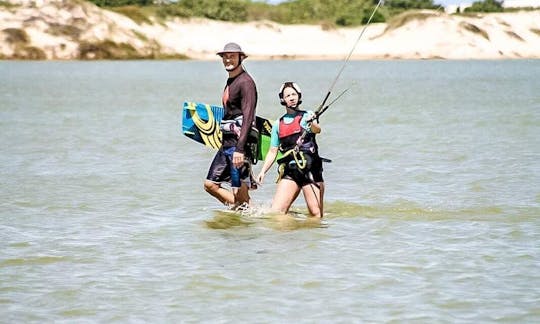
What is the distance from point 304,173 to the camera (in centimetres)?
1223

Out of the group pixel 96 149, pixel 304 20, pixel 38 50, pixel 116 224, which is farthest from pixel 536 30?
pixel 116 224

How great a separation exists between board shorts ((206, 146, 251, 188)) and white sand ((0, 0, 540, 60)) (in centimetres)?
8964

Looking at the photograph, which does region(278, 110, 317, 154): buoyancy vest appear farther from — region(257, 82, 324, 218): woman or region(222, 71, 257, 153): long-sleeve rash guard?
region(222, 71, 257, 153): long-sleeve rash guard

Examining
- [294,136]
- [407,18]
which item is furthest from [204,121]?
[407,18]

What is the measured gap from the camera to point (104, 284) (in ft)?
33.3

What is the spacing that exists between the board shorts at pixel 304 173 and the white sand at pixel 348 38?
90.0m

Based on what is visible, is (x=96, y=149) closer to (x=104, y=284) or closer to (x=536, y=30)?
(x=104, y=284)

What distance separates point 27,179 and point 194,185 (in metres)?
2.51

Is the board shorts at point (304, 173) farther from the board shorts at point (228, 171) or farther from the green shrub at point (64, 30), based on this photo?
the green shrub at point (64, 30)

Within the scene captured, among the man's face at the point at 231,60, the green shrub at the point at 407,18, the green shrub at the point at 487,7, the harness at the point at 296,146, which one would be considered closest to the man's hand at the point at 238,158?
the harness at the point at 296,146

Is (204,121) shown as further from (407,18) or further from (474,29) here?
(474,29)

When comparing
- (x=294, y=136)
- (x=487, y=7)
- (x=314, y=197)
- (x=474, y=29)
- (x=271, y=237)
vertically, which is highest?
(x=487, y=7)

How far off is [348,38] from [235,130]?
326ft

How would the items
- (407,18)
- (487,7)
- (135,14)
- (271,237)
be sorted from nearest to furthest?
(271,237) < (135,14) < (407,18) < (487,7)
